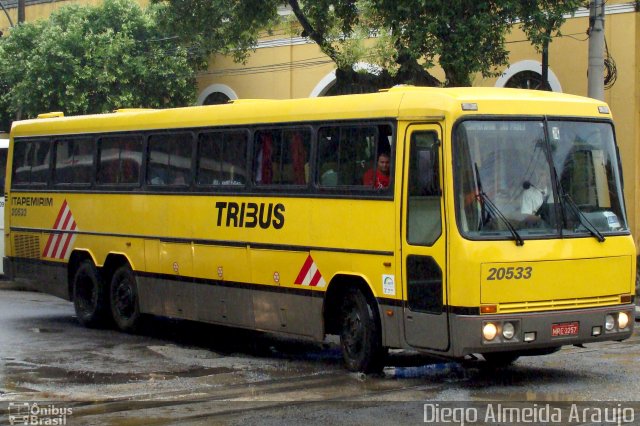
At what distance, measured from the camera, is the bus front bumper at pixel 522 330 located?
1078 cm

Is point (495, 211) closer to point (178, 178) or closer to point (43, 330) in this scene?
point (178, 178)

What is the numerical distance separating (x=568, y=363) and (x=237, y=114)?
15.1 ft

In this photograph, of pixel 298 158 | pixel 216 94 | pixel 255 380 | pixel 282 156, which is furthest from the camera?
pixel 216 94

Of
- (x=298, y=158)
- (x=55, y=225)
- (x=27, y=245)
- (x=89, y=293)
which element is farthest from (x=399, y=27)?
(x=298, y=158)

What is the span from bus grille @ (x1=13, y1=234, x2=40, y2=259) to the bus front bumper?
8716 millimetres

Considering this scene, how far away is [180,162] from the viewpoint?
1492 cm

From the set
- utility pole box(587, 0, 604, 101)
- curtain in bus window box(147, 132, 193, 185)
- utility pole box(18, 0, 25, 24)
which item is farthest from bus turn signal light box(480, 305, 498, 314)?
utility pole box(18, 0, 25, 24)

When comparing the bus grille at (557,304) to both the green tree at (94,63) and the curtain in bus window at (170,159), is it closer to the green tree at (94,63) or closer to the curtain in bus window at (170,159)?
the curtain in bus window at (170,159)

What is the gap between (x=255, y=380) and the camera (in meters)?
11.8

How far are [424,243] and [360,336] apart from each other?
1.37 metres

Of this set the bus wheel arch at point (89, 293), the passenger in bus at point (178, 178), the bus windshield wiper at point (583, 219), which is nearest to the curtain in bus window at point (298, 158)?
the passenger in bus at point (178, 178)

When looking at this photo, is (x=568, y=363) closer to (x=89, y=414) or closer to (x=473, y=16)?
(x=89, y=414)

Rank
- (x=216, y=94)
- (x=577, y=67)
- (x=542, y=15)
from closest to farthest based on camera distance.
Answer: (x=542, y=15), (x=577, y=67), (x=216, y=94)

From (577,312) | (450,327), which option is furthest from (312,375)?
(577,312)
